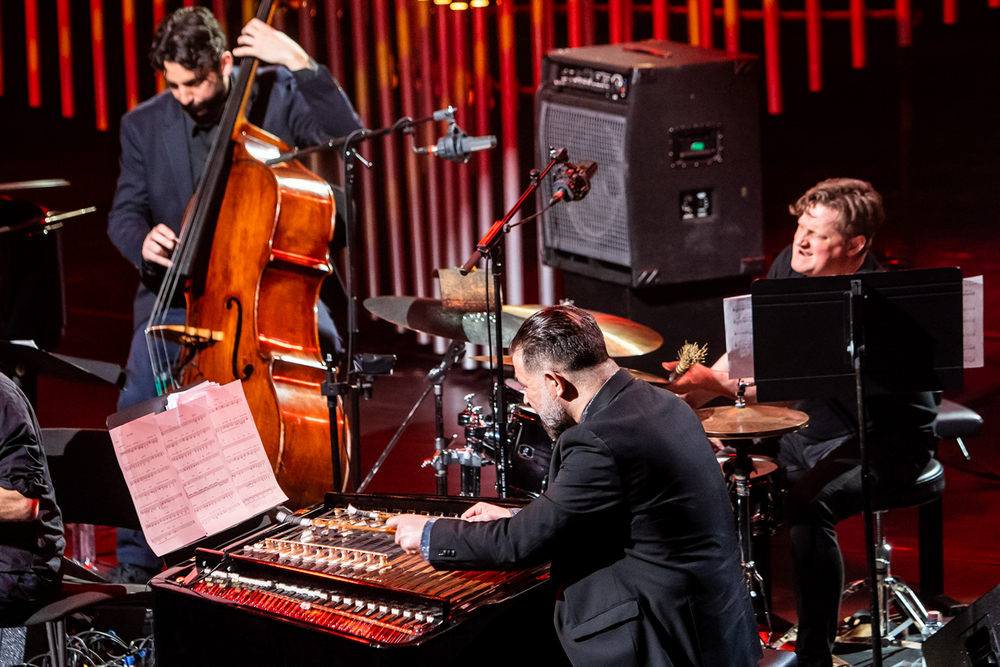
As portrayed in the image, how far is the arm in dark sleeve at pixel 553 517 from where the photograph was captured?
2172mm

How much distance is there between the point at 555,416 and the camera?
233cm

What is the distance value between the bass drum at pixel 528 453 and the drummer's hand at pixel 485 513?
1.02 m

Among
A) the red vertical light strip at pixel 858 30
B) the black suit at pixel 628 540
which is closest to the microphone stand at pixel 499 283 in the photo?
the black suit at pixel 628 540

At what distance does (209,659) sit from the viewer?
7.65ft

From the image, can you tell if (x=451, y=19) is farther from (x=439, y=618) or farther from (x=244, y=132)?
(x=439, y=618)

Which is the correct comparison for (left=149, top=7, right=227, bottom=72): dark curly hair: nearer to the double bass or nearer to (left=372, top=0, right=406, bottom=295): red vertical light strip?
the double bass

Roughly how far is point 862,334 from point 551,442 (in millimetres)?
994

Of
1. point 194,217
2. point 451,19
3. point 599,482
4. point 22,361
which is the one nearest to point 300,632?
point 599,482

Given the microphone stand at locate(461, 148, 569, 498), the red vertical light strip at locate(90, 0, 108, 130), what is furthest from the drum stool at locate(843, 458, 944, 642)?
the red vertical light strip at locate(90, 0, 108, 130)

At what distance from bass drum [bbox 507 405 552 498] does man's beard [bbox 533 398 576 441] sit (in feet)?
3.68

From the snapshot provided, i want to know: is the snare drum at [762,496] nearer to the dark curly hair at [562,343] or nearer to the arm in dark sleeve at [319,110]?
the dark curly hair at [562,343]

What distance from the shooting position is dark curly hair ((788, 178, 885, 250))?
3553 millimetres

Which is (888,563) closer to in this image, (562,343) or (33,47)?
(562,343)

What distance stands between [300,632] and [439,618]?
27 centimetres
